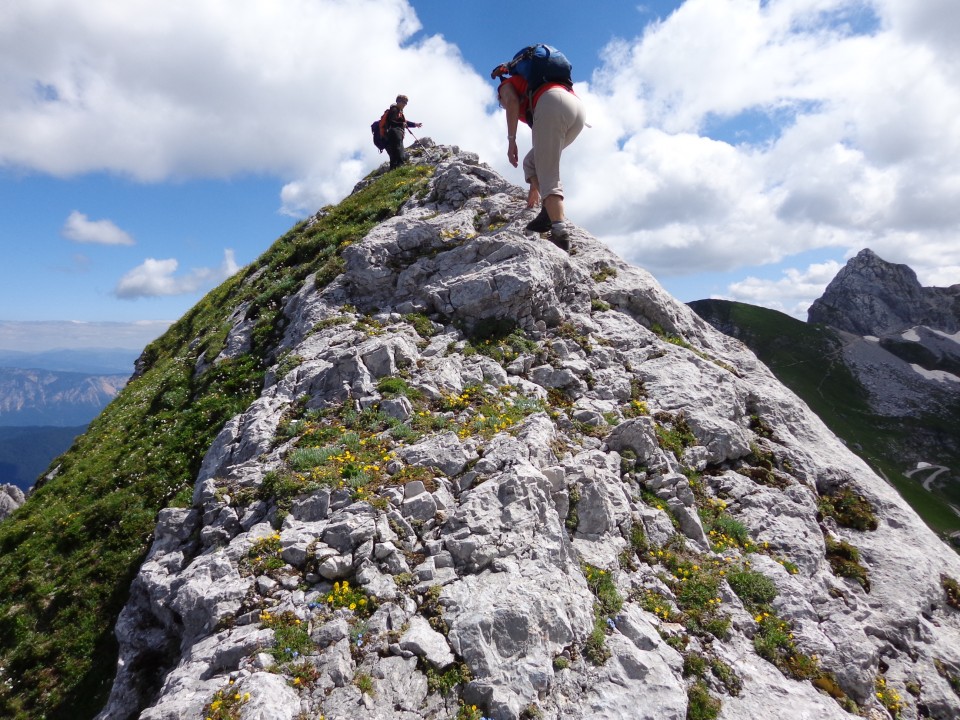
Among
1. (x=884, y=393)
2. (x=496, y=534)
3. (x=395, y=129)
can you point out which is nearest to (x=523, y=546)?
(x=496, y=534)

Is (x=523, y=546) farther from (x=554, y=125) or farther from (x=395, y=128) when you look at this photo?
(x=395, y=128)

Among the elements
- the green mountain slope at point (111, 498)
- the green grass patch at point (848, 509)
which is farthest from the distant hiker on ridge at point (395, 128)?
the green grass patch at point (848, 509)

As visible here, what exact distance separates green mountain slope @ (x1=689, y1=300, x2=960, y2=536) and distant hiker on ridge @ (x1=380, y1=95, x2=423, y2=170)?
11331 cm

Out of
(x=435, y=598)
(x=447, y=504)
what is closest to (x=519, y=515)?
(x=447, y=504)

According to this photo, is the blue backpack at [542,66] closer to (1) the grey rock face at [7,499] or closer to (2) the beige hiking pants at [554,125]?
(2) the beige hiking pants at [554,125]

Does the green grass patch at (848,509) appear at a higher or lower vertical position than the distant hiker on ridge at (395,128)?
lower

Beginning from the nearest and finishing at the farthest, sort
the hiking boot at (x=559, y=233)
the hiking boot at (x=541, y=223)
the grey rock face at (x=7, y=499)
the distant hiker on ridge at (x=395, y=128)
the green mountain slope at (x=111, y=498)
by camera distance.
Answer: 1. the green mountain slope at (x=111, y=498)
2. the hiking boot at (x=541, y=223)
3. the hiking boot at (x=559, y=233)
4. the distant hiker on ridge at (x=395, y=128)
5. the grey rock face at (x=7, y=499)

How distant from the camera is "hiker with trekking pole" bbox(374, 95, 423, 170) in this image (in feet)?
103

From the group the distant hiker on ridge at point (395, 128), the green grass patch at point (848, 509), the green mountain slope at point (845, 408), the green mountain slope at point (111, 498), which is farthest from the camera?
the green mountain slope at point (845, 408)

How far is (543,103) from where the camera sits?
14.1 meters

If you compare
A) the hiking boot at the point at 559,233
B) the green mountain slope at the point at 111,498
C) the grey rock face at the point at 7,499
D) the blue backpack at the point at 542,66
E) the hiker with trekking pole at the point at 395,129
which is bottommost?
the grey rock face at the point at 7,499

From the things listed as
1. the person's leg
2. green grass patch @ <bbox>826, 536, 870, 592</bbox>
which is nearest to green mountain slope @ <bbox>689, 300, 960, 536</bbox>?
green grass patch @ <bbox>826, 536, 870, 592</bbox>

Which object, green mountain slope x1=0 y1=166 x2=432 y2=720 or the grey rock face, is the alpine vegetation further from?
the grey rock face

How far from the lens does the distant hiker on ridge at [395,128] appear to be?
103ft
